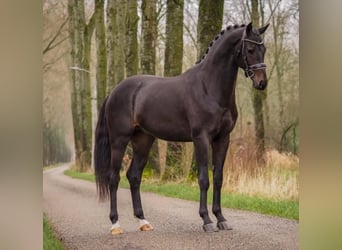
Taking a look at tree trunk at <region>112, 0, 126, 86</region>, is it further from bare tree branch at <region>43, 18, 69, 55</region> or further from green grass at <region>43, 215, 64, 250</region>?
green grass at <region>43, 215, 64, 250</region>

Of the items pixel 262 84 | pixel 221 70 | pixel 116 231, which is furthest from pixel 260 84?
pixel 116 231

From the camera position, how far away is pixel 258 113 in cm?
315

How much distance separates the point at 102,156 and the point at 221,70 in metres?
0.84

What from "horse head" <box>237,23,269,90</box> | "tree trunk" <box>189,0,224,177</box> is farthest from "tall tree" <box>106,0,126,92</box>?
"horse head" <box>237,23,269,90</box>

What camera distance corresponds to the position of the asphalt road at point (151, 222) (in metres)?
2.98

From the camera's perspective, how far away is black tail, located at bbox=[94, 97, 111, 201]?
3092mm

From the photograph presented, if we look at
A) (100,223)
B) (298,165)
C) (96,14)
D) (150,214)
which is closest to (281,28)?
(298,165)

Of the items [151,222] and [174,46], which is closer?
[151,222]

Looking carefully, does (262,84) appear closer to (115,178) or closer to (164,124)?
(164,124)

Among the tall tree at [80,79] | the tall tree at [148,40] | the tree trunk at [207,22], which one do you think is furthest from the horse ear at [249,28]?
the tall tree at [80,79]

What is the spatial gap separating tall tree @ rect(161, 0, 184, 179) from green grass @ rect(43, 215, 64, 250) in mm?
710

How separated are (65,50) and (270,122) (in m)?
1.25

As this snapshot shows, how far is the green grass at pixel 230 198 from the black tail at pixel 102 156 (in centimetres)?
6

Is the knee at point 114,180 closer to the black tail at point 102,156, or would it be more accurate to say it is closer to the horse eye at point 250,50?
the black tail at point 102,156
